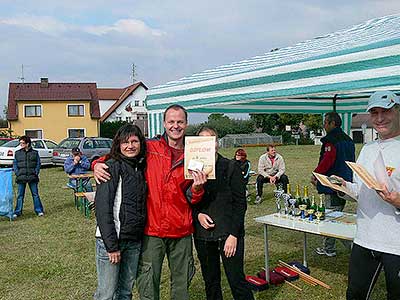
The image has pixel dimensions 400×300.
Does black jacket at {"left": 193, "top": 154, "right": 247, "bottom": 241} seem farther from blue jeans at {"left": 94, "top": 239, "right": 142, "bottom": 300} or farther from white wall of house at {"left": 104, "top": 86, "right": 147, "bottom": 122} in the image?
white wall of house at {"left": 104, "top": 86, "right": 147, "bottom": 122}

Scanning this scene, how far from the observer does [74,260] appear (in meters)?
5.66

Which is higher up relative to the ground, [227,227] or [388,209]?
[388,209]

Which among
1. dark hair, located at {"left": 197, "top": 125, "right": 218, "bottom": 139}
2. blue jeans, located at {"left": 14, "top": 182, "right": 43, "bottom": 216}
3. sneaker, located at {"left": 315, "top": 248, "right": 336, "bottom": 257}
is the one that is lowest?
sneaker, located at {"left": 315, "top": 248, "right": 336, "bottom": 257}

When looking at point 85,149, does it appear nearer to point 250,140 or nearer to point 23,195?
point 23,195

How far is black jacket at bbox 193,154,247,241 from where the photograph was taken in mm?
3119

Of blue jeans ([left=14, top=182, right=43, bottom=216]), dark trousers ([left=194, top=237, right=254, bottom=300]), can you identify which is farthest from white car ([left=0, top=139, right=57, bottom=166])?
dark trousers ([left=194, top=237, right=254, bottom=300])

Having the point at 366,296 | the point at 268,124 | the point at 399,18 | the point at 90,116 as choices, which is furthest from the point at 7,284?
the point at 268,124

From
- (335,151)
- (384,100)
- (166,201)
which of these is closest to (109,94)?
(335,151)

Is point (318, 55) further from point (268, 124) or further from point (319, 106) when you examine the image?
point (268, 124)

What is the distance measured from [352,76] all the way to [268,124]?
4540 cm

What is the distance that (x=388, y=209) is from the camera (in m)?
2.49

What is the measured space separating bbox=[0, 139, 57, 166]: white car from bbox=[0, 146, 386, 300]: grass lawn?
9.59 metres

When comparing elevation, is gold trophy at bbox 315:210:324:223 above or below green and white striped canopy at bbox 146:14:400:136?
below

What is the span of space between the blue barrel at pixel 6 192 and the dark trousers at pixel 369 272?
→ 677 centimetres
